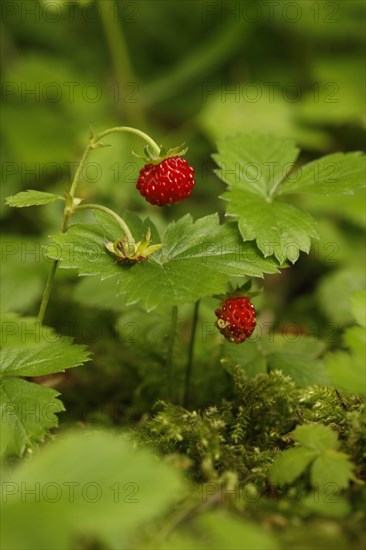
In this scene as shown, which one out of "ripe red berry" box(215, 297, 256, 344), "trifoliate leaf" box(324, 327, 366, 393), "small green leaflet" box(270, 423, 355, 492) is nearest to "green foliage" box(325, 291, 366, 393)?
"trifoliate leaf" box(324, 327, 366, 393)

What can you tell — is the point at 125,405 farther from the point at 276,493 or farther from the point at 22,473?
the point at 22,473

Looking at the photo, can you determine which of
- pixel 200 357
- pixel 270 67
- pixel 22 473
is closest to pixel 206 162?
pixel 270 67

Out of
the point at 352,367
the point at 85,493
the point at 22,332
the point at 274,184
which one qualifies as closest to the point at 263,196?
the point at 274,184

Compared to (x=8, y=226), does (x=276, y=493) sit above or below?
below

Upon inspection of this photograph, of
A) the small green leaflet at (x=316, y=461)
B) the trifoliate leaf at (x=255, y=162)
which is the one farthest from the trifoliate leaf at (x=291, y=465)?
the trifoliate leaf at (x=255, y=162)

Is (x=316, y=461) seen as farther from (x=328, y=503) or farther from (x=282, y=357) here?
(x=282, y=357)

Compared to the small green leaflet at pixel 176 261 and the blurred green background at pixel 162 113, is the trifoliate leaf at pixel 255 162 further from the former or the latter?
the blurred green background at pixel 162 113

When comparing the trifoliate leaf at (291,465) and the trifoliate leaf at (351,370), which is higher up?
the trifoliate leaf at (351,370)
